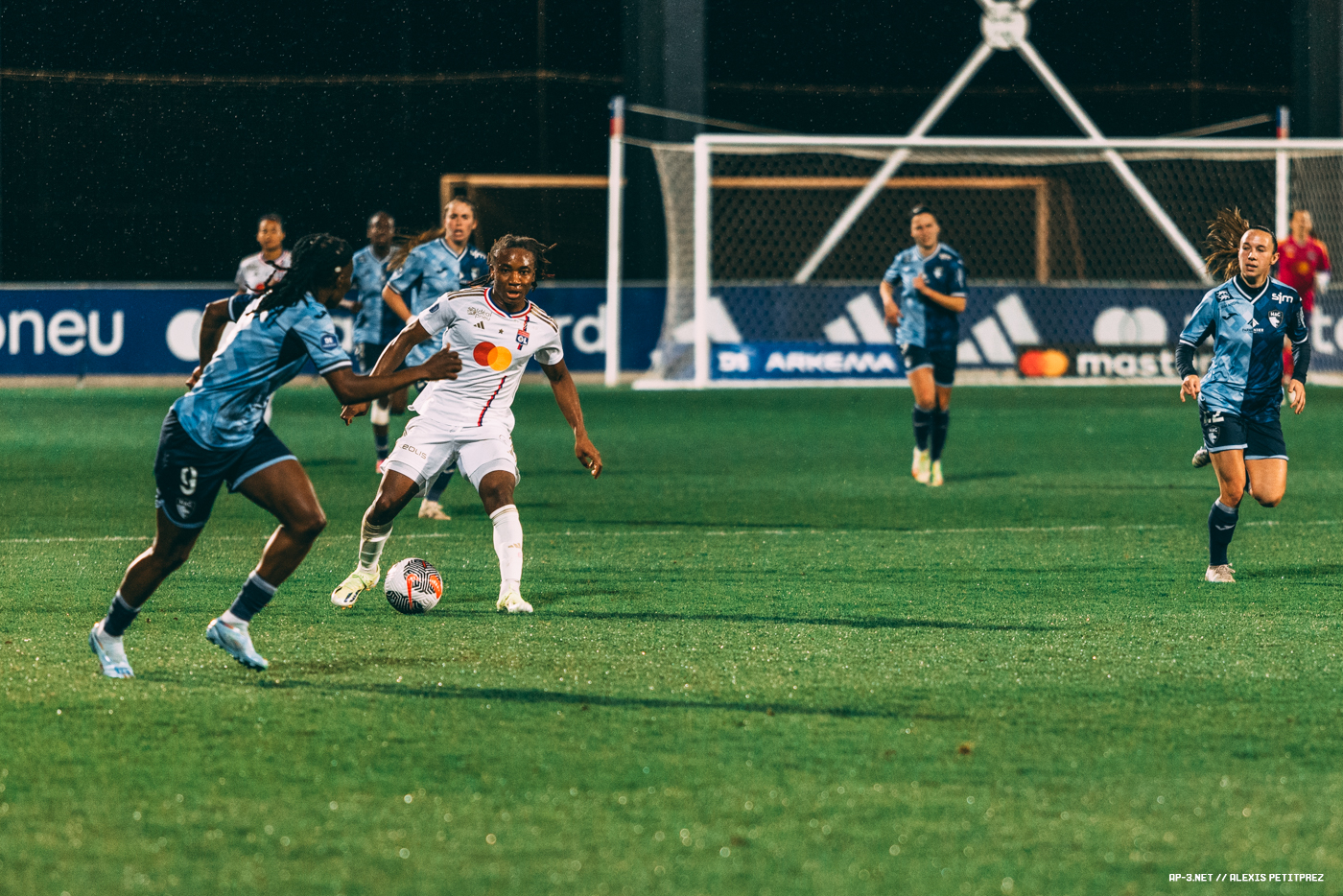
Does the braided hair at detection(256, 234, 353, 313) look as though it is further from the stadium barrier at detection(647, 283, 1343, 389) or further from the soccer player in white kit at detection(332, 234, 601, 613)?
the stadium barrier at detection(647, 283, 1343, 389)

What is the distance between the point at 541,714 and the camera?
5.71m

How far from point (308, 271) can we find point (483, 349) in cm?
190

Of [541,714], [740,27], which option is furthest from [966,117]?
[541,714]

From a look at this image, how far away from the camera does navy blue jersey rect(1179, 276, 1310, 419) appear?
334 inches

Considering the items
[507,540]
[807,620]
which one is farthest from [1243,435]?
[507,540]

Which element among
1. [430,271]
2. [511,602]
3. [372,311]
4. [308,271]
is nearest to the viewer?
[308,271]

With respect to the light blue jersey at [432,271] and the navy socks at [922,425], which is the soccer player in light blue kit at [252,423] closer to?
the light blue jersey at [432,271]

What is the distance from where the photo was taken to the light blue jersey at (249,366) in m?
6.09

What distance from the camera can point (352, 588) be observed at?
7.79 metres

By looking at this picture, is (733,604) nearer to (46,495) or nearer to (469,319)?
(469,319)

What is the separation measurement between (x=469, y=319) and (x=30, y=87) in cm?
2180

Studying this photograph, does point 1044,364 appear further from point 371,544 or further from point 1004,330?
point 371,544

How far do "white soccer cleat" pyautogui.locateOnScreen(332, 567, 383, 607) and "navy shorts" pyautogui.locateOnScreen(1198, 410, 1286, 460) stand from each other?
398cm

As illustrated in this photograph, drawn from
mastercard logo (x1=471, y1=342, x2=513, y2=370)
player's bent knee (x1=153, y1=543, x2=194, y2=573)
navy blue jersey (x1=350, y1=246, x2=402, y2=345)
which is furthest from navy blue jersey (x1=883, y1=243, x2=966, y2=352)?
player's bent knee (x1=153, y1=543, x2=194, y2=573)
